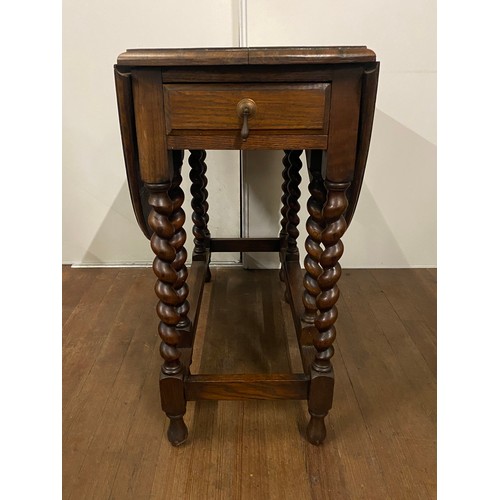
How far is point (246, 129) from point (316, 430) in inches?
30.8

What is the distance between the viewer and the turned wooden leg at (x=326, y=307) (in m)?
1.24

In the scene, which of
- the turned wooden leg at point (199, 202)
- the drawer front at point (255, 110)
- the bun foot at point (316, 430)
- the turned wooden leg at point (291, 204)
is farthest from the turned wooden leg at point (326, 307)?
the turned wooden leg at point (199, 202)

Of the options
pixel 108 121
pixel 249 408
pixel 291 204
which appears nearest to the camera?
pixel 249 408

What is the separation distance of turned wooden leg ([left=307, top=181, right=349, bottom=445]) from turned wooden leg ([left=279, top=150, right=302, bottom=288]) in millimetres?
675

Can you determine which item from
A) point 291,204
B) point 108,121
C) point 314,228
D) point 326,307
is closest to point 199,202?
point 291,204

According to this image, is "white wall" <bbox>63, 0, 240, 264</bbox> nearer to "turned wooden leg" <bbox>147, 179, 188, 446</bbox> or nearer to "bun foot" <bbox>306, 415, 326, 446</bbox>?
"turned wooden leg" <bbox>147, 179, 188, 446</bbox>

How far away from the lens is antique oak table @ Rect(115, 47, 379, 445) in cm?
111

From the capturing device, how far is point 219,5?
6.87 ft

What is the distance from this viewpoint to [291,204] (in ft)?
6.65

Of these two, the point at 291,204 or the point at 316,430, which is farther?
the point at 291,204

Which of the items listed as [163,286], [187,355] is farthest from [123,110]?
[187,355]

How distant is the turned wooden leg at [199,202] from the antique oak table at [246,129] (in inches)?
26.4

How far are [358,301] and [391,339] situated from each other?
0.30m

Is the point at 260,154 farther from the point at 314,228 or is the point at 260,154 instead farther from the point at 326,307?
the point at 326,307
